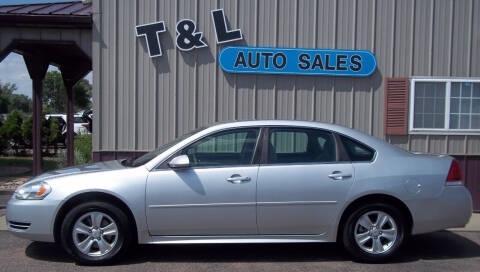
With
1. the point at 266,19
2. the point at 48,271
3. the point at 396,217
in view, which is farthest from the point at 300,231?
the point at 266,19

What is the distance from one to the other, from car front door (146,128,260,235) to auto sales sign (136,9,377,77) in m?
3.40

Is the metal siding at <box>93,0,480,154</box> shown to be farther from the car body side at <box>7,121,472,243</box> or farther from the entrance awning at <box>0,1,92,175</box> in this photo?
the car body side at <box>7,121,472,243</box>

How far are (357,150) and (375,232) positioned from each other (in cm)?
90

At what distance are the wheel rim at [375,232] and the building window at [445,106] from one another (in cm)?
355

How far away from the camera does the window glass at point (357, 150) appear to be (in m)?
6.47

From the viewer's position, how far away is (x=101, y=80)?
9.39m

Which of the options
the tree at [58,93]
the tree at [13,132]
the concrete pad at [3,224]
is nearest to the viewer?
the concrete pad at [3,224]

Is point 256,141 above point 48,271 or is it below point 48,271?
above

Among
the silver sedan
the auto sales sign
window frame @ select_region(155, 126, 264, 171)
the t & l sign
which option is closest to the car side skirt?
the silver sedan

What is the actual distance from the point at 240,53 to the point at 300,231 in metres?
3.92

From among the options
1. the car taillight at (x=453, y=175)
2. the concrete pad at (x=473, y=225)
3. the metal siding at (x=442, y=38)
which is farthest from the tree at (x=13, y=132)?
the car taillight at (x=453, y=175)

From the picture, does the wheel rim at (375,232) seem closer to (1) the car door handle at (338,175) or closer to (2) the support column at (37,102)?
(1) the car door handle at (338,175)

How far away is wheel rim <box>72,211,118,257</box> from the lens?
6.12m

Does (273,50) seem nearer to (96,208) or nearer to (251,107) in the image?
(251,107)
